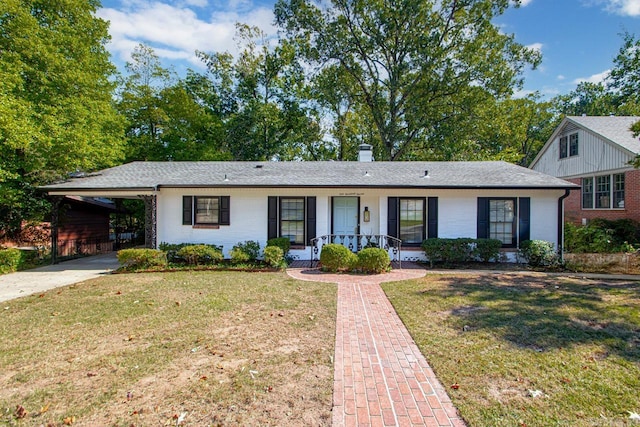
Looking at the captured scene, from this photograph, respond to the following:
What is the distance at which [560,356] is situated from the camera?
13.2ft

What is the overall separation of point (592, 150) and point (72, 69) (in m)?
23.6

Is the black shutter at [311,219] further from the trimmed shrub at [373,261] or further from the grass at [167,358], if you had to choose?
the grass at [167,358]

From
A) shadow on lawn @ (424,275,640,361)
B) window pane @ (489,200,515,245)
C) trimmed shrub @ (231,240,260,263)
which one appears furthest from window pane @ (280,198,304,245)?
window pane @ (489,200,515,245)

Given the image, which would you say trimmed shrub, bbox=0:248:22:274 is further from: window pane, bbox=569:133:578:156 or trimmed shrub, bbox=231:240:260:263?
window pane, bbox=569:133:578:156

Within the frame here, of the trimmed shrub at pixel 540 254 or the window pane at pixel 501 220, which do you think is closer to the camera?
the trimmed shrub at pixel 540 254

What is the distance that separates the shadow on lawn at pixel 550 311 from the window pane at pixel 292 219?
17.5ft

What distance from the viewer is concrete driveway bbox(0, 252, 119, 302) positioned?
769cm

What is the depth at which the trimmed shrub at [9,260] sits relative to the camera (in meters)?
9.77

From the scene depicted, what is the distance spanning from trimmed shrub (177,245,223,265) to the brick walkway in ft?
19.7

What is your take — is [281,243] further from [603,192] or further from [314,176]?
[603,192]

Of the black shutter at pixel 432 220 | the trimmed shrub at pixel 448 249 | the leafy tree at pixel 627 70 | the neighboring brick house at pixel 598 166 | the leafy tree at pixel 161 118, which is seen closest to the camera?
the trimmed shrub at pixel 448 249

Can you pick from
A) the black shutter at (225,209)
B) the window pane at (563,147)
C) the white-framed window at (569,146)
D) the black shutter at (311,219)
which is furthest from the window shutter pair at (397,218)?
the window pane at (563,147)

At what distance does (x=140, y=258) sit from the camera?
Answer: 9.98m

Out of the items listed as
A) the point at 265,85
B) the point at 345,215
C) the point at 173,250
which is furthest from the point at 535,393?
the point at 265,85
